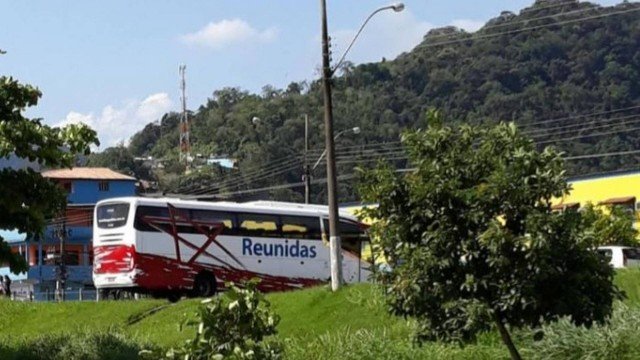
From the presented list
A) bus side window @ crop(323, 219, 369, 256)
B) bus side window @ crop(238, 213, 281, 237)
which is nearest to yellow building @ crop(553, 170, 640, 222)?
bus side window @ crop(323, 219, 369, 256)

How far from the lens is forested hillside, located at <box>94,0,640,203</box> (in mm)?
78688

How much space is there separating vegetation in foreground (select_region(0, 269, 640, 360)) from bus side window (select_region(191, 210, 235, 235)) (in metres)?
5.28

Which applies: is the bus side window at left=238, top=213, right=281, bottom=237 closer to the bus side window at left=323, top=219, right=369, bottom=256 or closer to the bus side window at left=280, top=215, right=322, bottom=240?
the bus side window at left=280, top=215, right=322, bottom=240

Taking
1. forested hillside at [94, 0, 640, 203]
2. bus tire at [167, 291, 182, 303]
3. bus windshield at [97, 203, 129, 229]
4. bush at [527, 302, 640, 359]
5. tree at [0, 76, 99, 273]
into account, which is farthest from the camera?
forested hillside at [94, 0, 640, 203]

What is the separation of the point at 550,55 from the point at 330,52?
266 feet

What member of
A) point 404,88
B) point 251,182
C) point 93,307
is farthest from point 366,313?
point 404,88

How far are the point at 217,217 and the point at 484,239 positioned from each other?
81.3 ft

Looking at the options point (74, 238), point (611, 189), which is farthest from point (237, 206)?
point (74, 238)

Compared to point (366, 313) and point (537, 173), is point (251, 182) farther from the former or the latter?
point (537, 173)

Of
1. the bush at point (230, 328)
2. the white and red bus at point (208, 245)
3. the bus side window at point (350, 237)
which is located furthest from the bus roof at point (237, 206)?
the bush at point (230, 328)

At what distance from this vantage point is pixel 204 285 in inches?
1430

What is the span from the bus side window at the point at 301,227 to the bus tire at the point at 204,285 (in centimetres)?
297

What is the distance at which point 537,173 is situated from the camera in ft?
40.9

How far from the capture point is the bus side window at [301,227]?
38.0 metres
